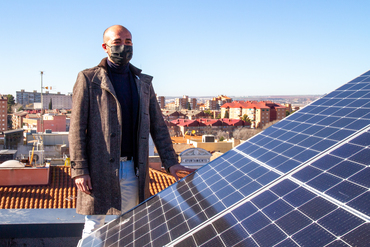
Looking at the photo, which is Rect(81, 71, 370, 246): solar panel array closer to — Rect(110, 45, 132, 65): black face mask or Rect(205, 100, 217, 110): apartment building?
Rect(110, 45, 132, 65): black face mask

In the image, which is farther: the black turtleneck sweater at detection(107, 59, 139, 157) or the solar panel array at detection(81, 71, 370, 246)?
the black turtleneck sweater at detection(107, 59, 139, 157)

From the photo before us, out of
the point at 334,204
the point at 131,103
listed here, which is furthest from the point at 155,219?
the point at 334,204

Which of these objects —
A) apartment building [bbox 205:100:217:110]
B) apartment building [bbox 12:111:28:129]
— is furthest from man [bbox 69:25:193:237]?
apartment building [bbox 205:100:217:110]

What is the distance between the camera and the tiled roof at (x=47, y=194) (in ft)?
38.0

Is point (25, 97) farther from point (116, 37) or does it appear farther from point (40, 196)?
point (116, 37)

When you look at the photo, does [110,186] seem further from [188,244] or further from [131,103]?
[188,244]

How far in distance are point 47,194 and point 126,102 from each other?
33.4ft

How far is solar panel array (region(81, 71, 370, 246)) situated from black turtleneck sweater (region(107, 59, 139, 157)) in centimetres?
56

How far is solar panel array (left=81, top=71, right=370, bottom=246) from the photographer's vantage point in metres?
2.16

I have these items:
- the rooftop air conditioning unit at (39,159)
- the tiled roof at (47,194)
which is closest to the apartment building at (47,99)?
the rooftop air conditioning unit at (39,159)

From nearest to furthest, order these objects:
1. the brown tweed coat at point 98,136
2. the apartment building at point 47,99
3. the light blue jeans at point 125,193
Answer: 1. the brown tweed coat at point 98,136
2. the light blue jeans at point 125,193
3. the apartment building at point 47,99

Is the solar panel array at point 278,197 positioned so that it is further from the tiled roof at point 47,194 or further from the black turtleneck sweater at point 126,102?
the tiled roof at point 47,194

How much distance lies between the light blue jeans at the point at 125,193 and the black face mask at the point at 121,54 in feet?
3.04

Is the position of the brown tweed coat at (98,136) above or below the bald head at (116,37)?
below
